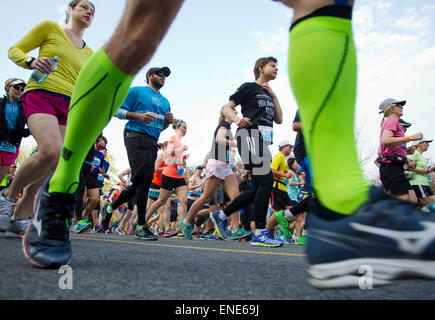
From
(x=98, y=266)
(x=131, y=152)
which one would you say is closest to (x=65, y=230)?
(x=98, y=266)

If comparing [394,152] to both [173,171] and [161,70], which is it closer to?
[161,70]

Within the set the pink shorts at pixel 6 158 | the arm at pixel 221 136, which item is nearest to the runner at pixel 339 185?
the pink shorts at pixel 6 158

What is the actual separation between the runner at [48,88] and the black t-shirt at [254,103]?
6.19ft

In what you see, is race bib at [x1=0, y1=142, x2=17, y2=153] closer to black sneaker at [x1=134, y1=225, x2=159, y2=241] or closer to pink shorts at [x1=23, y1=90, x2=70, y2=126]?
black sneaker at [x1=134, y1=225, x2=159, y2=241]

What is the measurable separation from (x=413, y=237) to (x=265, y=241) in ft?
11.3

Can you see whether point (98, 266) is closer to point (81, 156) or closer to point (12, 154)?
point (81, 156)

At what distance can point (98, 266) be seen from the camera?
1394mm

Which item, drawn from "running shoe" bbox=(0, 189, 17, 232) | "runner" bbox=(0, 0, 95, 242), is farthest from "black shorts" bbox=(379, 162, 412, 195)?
"running shoe" bbox=(0, 189, 17, 232)

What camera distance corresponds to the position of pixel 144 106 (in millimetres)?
4535

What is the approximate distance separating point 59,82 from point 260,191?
256 centimetres

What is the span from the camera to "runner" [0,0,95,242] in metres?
2.65

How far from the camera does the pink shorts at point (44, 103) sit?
276cm

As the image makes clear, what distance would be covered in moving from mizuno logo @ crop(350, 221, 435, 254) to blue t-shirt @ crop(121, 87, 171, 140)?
3.96 m

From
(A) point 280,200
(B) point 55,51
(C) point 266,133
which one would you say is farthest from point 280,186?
(B) point 55,51
